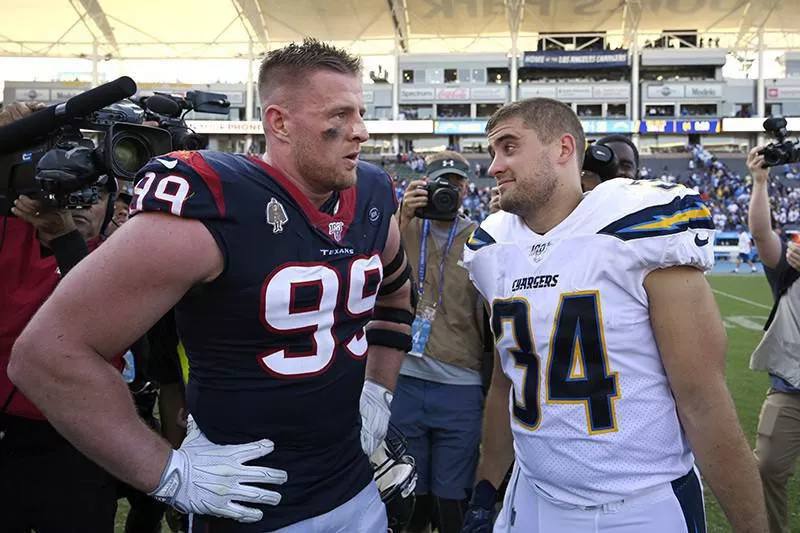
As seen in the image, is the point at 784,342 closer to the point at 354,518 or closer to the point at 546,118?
the point at 546,118

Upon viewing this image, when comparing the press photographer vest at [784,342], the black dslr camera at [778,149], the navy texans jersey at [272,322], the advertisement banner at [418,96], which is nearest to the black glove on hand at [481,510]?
the navy texans jersey at [272,322]

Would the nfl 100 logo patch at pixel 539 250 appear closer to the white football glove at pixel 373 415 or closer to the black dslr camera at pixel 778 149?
the white football glove at pixel 373 415

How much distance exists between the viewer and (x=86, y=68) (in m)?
41.5

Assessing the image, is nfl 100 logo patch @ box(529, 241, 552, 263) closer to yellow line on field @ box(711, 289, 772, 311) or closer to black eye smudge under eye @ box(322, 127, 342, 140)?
black eye smudge under eye @ box(322, 127, 342, 140)

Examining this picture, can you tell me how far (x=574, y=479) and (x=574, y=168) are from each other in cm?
90

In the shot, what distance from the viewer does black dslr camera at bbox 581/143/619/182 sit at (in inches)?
111

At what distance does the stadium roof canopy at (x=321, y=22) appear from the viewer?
35656mm

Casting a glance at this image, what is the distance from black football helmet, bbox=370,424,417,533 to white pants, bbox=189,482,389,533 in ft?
0.27

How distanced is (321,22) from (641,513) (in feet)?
125

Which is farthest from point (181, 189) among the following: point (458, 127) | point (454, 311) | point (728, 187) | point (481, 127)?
point (458, 127)

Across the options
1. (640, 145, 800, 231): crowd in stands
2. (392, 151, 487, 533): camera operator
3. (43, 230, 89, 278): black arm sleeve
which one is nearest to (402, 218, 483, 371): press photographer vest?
(392, 151, 487, 533): camera operator

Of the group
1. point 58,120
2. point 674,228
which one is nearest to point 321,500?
point 674,228

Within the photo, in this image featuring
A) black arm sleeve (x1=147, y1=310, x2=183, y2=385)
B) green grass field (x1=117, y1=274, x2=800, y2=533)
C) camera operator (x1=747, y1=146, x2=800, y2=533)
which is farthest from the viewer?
green grass field (x1=117, y1=274, x2=800, y2=533)

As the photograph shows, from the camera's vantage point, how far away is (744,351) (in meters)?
8.77
